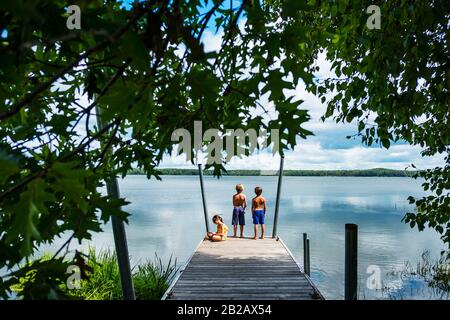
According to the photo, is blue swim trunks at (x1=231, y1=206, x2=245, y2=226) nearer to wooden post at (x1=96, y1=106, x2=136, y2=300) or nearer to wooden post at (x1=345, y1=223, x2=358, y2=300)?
wooden post at (x1=96, y1=106, x2=136, y2=300)

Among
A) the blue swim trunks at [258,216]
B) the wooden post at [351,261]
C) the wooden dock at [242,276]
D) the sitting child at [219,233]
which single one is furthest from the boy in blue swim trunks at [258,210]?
the wooden post at [351,261]

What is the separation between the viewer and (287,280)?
6320mm

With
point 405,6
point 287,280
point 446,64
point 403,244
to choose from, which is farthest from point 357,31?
point 403,244

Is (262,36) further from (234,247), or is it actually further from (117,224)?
(234,247)

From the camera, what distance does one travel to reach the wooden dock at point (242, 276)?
5.66 m

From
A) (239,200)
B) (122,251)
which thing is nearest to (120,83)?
(122,251)

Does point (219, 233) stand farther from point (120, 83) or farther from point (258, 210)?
point (120, 83)

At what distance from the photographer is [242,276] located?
6664 millimetres

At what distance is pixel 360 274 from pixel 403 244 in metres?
10.4

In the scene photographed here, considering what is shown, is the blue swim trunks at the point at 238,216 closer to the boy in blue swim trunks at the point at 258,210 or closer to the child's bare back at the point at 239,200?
the child's bare back at the point at 239,200

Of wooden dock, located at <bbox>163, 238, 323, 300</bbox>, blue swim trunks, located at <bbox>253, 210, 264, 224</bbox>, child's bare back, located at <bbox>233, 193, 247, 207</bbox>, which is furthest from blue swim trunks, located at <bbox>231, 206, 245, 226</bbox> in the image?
wooden dock, located at <bbox>163, 238, 323, 300</bbox>

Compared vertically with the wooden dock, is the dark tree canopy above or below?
above

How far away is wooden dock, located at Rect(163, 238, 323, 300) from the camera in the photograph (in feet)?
18.6
